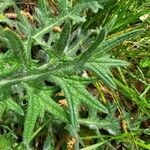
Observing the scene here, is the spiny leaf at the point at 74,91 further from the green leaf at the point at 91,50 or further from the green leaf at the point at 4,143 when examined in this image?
the green leaf at the point at 4,143

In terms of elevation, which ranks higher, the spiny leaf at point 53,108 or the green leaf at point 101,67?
the green leaf at point 101,67

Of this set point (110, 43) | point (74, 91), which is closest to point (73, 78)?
point (74, 91)

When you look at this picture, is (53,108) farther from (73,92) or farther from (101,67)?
(101,67)

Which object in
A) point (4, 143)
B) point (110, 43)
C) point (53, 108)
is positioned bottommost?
point (4, 143)

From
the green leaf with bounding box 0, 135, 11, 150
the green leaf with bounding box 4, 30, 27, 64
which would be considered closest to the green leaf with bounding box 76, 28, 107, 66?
the green leaf with bounding box 4, 30, 27, 64

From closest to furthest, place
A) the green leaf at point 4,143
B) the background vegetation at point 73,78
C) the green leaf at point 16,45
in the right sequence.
A: the green leaf at point 16,45 < the background vegetation at point 73,78 < the green leaf at point 4,143

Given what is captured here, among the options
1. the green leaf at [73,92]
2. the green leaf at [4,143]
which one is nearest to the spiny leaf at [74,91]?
the green leaf at [73,92]

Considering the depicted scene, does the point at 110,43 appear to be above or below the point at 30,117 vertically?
above

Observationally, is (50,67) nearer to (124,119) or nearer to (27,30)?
(27,30)

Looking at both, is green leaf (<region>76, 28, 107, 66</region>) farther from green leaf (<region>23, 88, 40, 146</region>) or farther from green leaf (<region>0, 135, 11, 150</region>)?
green leaf (<region>0, 135, 11, 150</region>)
